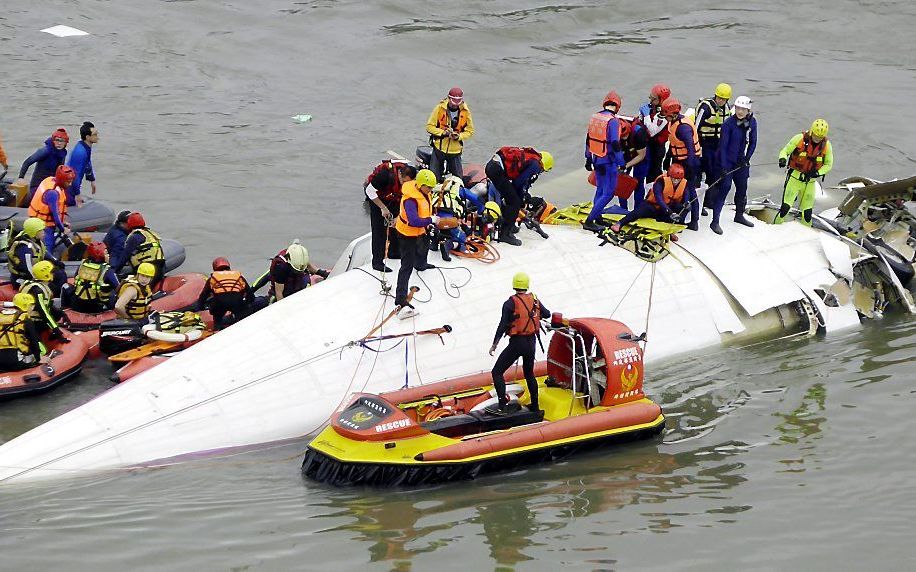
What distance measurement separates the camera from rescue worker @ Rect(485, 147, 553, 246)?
1326 centimetres

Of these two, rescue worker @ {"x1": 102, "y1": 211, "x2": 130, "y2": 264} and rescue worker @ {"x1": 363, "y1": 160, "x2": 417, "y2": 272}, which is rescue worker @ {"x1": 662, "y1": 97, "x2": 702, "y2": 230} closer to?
rescue worker @ {"x1": 363, "y1": 160, "x2": 417, "y2": 272}

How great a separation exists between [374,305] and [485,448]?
2.32 m

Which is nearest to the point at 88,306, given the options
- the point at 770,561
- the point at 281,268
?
the point at 281,268

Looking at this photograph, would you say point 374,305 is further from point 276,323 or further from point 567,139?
point 567,139

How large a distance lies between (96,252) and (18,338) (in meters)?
3.81

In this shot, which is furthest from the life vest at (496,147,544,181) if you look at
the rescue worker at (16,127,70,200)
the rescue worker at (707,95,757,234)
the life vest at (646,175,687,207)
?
the rescue worker at (16,127,70,200)

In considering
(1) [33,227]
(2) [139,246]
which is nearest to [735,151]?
(2) [139,246]

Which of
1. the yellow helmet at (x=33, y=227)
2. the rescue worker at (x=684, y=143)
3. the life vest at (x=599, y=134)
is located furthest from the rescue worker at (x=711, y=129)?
the yellow helmet at (x=33, y=227)

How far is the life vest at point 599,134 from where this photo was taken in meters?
14.2

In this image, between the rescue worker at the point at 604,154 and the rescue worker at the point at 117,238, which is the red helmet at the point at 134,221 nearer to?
the rescue worker at the point at 117,238

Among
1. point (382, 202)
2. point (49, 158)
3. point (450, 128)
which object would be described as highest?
point (450, 128)

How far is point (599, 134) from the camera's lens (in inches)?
559

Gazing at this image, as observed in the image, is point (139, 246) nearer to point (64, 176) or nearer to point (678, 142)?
point (64, 176)

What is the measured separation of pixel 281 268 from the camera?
46.1ft
